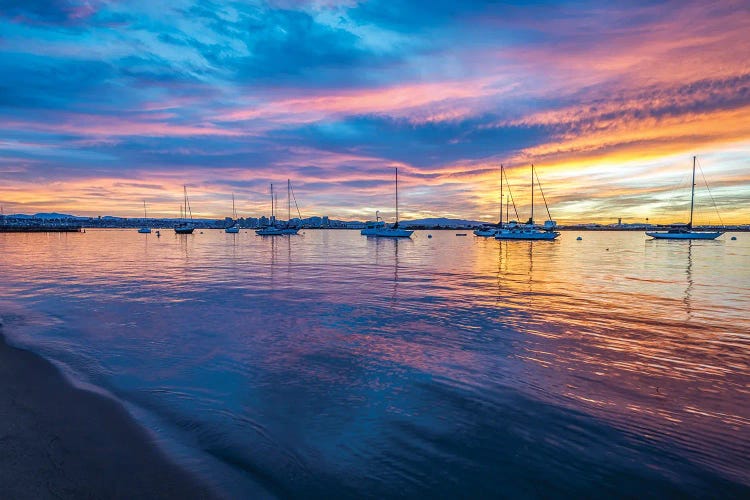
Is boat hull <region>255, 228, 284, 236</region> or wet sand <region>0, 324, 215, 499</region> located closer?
wet sand <region>0, 324, 215, 499</region>

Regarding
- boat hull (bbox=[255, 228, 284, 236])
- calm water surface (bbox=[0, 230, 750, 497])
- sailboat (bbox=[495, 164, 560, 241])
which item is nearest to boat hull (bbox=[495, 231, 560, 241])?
sailboat (bbox=[495, 164, 560, 241])

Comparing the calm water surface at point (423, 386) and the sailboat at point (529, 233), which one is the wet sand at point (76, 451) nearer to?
the calm water surface at point (423, 386)

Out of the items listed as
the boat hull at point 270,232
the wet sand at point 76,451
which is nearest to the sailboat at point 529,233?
the boat hull at point 270,232

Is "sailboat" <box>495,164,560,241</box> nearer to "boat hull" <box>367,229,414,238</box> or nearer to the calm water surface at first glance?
"boat hull" <box>367,229,414,238</box>

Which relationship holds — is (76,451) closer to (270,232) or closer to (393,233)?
(393,233)

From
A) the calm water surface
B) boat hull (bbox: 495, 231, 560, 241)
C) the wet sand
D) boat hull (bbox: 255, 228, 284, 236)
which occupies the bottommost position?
the calm water surface

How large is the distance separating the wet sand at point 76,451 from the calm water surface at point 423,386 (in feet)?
1.26

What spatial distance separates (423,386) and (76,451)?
618 cm

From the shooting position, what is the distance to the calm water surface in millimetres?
5805

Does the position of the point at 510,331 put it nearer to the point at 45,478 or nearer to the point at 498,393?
the point at 498,393

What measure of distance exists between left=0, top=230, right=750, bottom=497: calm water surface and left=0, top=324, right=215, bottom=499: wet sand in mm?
384

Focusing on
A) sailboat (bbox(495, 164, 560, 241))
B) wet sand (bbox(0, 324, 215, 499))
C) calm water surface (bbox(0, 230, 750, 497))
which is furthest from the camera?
sailboat (bbox(495, 164, 560, 241))

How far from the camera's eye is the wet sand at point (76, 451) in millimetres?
5023

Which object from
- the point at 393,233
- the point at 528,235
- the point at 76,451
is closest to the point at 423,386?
the point at 76,451
